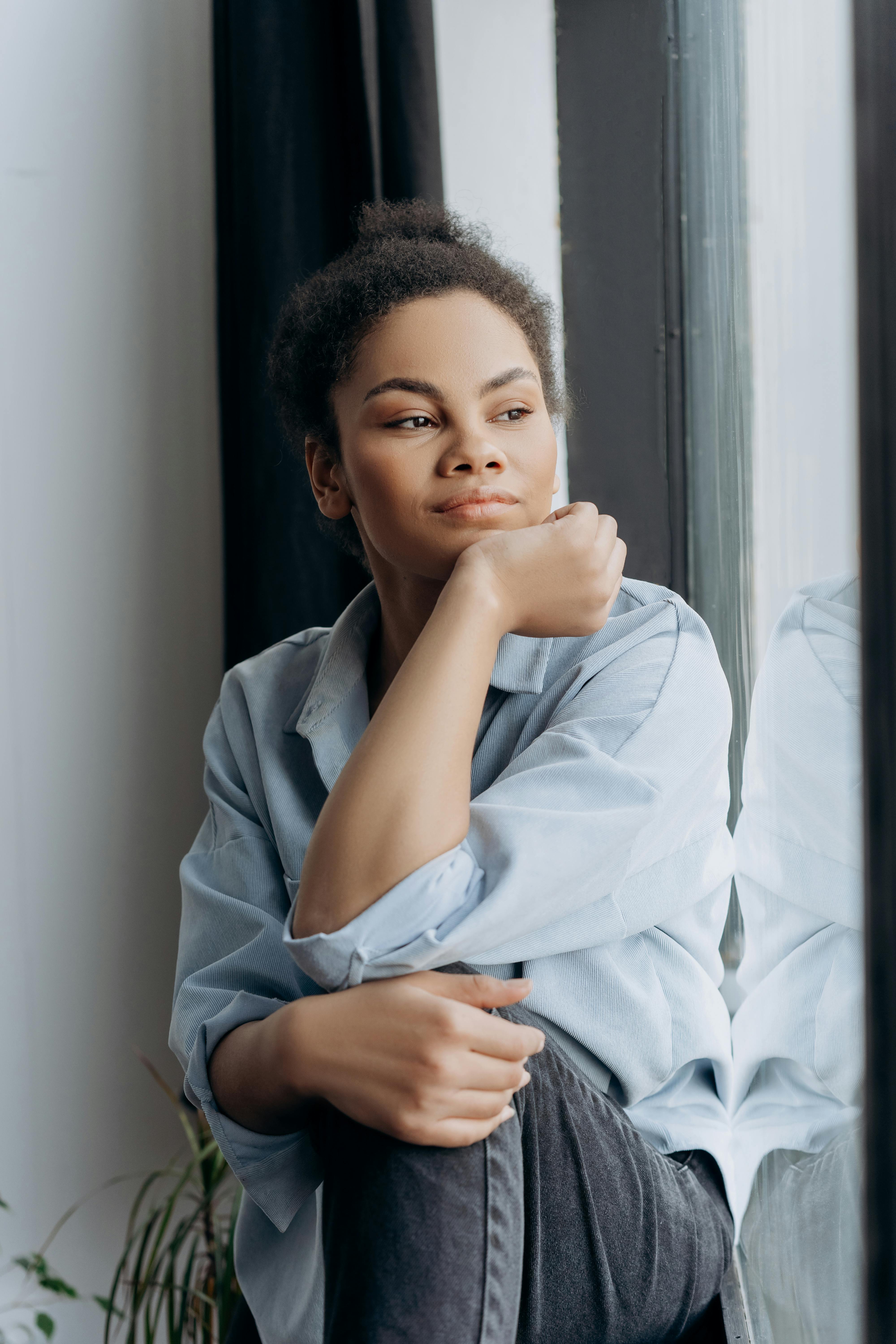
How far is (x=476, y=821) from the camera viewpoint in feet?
2.45

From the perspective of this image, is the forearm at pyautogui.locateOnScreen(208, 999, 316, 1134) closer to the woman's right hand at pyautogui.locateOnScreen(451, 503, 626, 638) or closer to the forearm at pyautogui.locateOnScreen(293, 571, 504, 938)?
the forearm at pyautogui.locateOnScreen(293, 571, 504, 938)

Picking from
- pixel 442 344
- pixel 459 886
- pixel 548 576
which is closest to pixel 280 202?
pixel 442 344

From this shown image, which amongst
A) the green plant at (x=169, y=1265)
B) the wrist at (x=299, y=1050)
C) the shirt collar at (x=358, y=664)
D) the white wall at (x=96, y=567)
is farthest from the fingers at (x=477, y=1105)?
the white wall at (x=96, y=567)

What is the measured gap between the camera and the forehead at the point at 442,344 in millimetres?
917

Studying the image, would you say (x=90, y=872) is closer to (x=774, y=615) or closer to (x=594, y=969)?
(x=594, y=969)

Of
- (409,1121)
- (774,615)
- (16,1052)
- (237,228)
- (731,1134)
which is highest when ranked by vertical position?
(237,228)

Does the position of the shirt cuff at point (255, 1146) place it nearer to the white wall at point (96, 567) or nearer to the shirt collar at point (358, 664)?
the shirt collar at point (358, 664)

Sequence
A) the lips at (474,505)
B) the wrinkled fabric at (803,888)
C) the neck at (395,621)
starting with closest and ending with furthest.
→ the wrinkled fabric at (803,888) → the lips at (474,505) → the neck at (395,621)

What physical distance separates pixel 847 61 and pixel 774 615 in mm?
414

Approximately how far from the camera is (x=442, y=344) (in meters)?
0.92

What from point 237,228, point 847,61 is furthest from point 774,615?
point 237,228

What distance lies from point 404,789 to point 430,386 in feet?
1.27

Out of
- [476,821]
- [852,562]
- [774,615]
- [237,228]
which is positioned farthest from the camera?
[237,228]

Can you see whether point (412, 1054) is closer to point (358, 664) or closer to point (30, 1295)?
point (358, 664)
